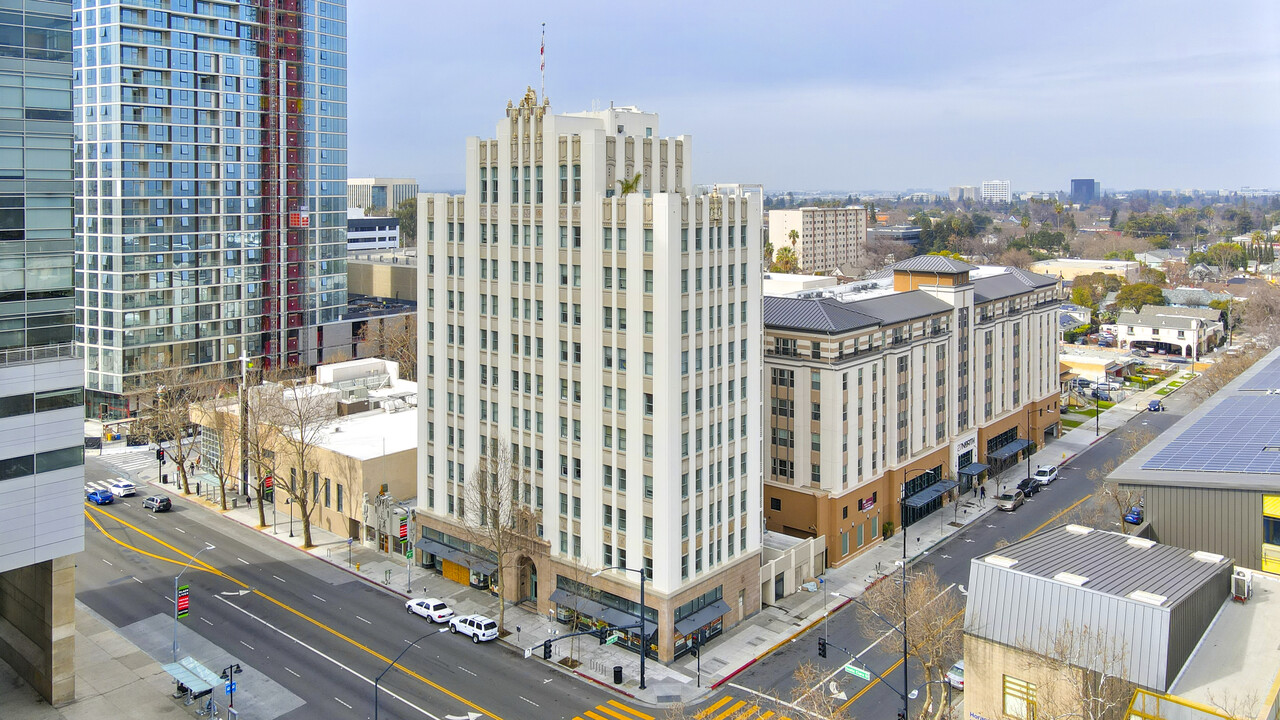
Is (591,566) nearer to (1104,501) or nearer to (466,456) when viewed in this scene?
(466,456)

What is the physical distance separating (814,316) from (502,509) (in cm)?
3002

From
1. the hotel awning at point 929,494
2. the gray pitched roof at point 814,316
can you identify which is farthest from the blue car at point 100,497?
the hotel awning at point 929,494

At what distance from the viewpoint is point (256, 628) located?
2564 inches

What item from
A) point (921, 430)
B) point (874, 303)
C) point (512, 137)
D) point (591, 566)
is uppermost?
point (512, 137)

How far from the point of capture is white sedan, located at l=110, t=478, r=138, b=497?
3693 inches

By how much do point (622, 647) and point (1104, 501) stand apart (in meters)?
38.6

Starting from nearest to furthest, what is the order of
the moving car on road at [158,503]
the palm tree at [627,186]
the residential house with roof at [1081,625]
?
the residential house with roof at [1081,625] < the palm tree at [627,186] < the moving car on road at [158,503]

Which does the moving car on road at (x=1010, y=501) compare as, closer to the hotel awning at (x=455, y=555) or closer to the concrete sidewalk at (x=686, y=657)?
the concrete sidewalk at (x=686, y=657)

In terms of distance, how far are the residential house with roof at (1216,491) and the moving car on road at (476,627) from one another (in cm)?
3897

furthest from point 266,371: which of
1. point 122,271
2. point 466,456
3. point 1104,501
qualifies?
point 1104,501

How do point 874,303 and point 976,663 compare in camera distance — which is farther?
point 874,303

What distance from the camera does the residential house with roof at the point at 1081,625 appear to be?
38.6 metres

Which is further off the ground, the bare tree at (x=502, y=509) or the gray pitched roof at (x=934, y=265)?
the gray pitched roof at (x=934, y=265)

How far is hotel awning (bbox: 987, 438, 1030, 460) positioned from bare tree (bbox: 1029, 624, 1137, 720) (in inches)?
2440
